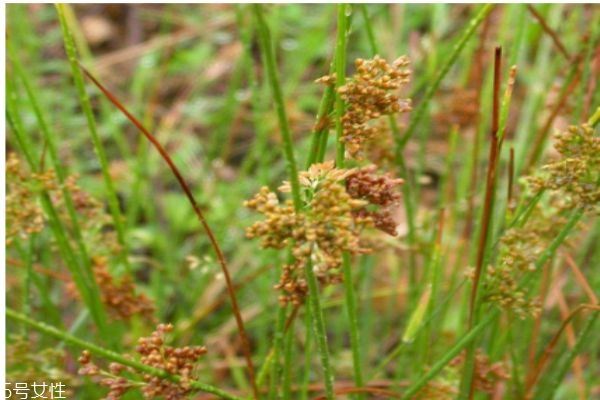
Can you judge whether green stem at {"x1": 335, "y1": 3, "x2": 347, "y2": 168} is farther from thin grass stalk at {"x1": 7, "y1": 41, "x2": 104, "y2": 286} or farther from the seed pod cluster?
thin grass stalk at {"x1": 7, "y1": 41, "x2": 104, "y2": 286}

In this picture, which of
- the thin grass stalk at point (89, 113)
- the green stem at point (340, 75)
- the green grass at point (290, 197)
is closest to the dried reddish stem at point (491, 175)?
the green grass at point (290, 197)

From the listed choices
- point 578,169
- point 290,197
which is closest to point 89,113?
point 578,169

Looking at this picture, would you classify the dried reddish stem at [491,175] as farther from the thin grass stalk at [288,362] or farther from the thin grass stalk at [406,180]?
the thin grass stalk at [406,180]

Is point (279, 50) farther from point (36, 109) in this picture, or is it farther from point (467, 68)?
point (36, 109)

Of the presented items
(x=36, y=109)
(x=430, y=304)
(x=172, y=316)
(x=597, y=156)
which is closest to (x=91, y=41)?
(x=172, y=316)

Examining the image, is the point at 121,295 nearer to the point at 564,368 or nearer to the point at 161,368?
the point at 161,368

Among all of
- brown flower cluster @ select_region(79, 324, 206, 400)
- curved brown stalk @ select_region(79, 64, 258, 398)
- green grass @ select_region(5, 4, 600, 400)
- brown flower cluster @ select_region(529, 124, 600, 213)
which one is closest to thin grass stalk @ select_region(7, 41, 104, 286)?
green grass @ select_region(5, 4, 600, 400)
